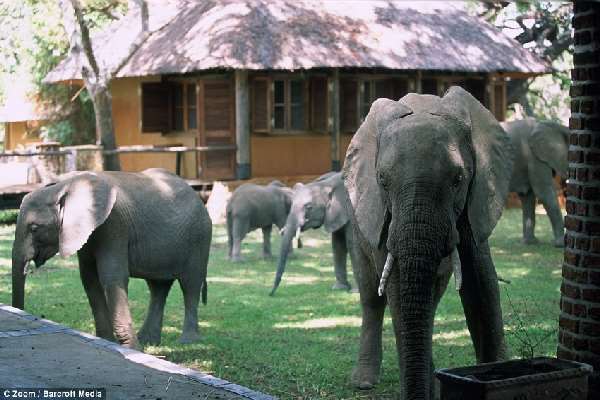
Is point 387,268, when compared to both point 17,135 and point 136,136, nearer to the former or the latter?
point 136,136

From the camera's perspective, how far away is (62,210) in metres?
8.64

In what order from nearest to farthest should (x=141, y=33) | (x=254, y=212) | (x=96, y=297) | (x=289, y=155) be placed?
(x=96, y=297) < (x=254, y=212) < (x=141, y=33) < (x=289, y=155)

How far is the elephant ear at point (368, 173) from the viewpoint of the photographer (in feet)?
21.2

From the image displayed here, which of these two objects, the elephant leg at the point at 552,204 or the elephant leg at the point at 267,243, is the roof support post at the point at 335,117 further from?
the elephant leg at the point at 267,243

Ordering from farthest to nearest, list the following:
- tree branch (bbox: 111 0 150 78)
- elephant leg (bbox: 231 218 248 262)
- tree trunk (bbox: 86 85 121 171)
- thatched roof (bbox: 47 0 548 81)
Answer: tree trunk (bbox: 86 85 121 171) < thatched roof (bbox: 47 0 548 81) < tree branch (bbox: 111 0 150 78) < elephant leg (bbox: 231 218 248 262)

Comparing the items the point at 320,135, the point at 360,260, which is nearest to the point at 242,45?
the point at 320,135

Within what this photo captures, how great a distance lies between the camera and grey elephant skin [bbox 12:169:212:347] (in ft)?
28.2

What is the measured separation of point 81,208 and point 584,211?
13.6 ft

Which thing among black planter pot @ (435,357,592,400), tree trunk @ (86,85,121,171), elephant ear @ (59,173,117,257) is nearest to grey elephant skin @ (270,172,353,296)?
elephant ear @ (59,173,117,257)

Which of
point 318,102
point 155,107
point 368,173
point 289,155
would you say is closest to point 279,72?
point 318,102

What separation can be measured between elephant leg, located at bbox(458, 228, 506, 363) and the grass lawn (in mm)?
164

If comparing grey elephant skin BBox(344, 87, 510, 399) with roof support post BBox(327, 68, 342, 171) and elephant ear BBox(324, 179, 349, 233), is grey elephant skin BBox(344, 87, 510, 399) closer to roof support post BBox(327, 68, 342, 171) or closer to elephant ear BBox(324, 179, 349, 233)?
elephant ear BBox(324, 179, 349, 233)

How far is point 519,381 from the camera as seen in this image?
207 inches

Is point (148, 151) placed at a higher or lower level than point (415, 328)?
higher
